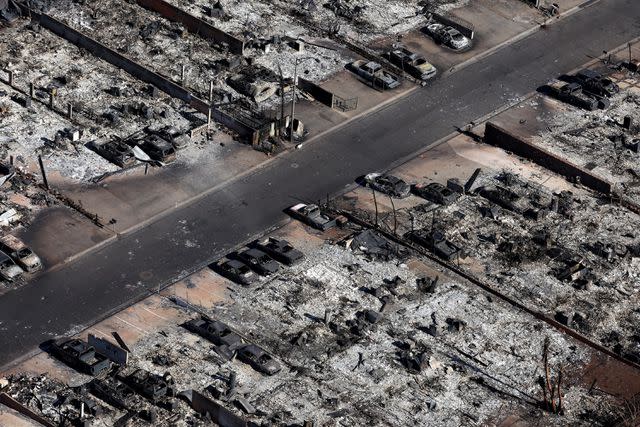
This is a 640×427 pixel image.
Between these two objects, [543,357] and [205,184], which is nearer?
[543,357]

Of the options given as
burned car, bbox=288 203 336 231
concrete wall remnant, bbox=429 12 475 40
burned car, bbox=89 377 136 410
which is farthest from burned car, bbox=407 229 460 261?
concrete wall remnant, bbox=429 12 475 40

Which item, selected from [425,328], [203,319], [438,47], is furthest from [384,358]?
[438,47]

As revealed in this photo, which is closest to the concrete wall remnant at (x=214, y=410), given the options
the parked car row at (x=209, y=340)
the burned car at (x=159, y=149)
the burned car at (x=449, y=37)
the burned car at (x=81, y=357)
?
the parked car row at (x=209, y=340)

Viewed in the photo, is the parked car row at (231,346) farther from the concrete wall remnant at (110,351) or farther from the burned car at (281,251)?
the burned car at (281,251)

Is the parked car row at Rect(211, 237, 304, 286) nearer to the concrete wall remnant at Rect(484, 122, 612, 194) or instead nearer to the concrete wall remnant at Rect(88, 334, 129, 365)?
the concrete wall remnant at Rect(88, 334, 129, 365)

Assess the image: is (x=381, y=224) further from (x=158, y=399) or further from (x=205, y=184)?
(x=158, y=399)

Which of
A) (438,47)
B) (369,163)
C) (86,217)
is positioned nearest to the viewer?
(86,217)

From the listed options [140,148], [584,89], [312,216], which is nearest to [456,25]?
[584,89]
